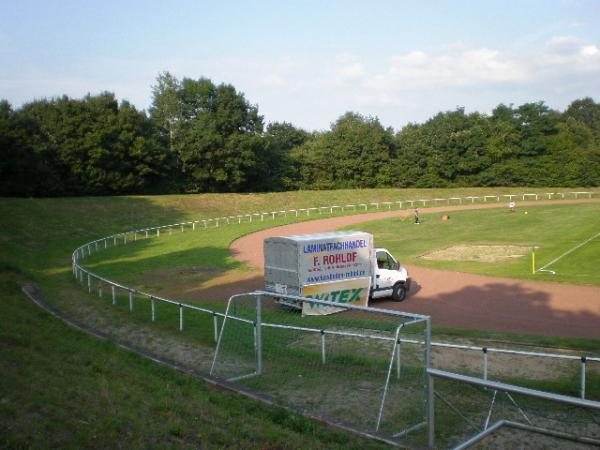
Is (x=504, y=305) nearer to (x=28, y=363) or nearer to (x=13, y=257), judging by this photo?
(x=28, y=363)

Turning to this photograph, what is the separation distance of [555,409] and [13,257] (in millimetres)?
34704

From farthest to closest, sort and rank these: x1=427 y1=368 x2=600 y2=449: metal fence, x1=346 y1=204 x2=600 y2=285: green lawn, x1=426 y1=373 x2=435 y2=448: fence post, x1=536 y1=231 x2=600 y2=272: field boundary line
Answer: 1. x1=536 y1=231 x2=600 y2=272: field boundary line
2. x1=346 y1=204 x2=600 y2=285: green lawn
3. x1=426 y1=373 x2=435 y2=448: fence post
4. x1=427 y1=368 x2=600 y2=449: metal fence

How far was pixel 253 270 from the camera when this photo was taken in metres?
31.0

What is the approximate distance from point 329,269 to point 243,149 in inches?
2472

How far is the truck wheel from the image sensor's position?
23.3 metres

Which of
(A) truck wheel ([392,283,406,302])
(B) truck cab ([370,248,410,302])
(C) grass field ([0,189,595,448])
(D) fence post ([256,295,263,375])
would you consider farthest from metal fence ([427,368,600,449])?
(A) truck wheel ([392,283,406,302])

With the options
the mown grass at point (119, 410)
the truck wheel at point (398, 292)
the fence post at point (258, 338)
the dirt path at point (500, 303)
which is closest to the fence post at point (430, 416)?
→ the mown grass at point (119, 410)

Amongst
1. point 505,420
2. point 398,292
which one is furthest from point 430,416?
point 398,292

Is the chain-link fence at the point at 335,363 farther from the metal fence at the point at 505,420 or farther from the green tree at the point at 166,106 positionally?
the green tree at the point at 166,106

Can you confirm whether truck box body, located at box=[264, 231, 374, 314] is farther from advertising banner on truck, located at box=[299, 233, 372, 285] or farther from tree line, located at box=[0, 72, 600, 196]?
tree line, located at box=[0, 72, 600, 196]

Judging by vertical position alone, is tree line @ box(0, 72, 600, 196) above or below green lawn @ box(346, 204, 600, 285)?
above

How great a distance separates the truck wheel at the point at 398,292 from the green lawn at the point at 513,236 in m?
6.47

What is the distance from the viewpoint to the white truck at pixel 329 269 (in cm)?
2117

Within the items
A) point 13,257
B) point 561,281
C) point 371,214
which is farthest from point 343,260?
point 371,214
